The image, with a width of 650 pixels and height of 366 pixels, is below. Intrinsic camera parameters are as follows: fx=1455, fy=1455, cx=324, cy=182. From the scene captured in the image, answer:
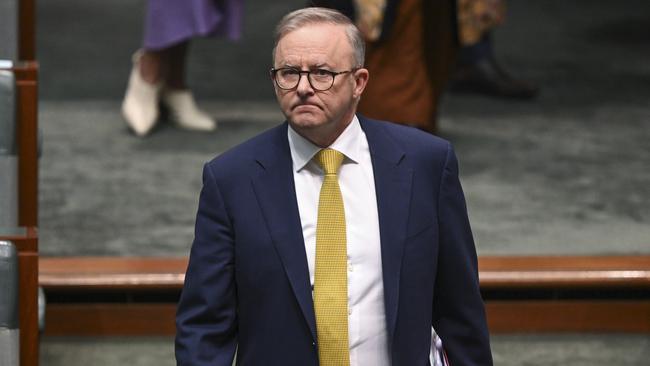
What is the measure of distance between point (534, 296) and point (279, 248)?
1.56 m

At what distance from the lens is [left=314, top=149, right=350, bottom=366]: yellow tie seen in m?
1.97

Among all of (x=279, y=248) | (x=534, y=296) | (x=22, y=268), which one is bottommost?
(x=534, y=296)

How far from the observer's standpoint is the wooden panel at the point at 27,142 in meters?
2.73

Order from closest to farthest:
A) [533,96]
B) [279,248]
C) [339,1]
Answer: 1. [279,248]
2. [339,1]
3. [533,96]

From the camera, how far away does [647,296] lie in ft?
11.3

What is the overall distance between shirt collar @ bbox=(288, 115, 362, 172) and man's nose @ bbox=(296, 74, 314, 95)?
122mm

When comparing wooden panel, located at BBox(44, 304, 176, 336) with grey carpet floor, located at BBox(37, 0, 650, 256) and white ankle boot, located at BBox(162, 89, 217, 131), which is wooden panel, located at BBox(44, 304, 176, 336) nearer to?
grey carpet floor, located at BBox(37, 0, 650, 256)

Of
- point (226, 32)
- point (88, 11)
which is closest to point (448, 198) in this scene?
point (226, 32)

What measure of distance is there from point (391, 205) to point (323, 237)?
0.34ft

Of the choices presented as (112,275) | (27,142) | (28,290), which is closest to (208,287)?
(28,290)

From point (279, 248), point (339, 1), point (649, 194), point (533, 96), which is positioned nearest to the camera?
point (279, 248)

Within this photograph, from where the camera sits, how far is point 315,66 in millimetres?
1924

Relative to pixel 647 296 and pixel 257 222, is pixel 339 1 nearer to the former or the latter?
pixel 647 296

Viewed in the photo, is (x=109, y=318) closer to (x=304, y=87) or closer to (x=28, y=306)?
(x=28, y=306)
